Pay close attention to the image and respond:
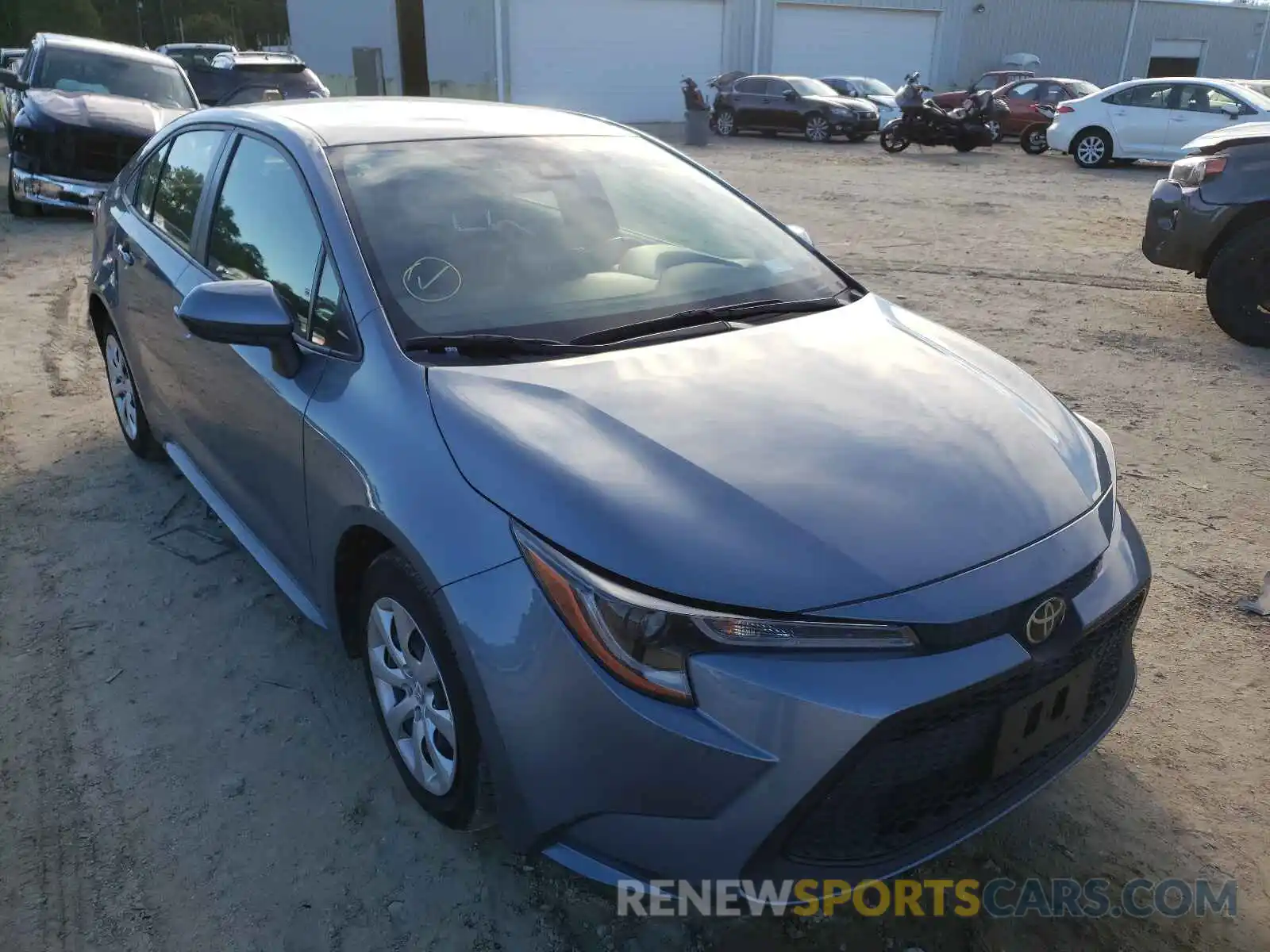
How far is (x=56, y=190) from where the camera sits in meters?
10.1

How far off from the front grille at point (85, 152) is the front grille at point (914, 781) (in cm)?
1062

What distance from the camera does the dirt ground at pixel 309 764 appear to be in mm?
2152

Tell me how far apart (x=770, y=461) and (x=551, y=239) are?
3.85 feet

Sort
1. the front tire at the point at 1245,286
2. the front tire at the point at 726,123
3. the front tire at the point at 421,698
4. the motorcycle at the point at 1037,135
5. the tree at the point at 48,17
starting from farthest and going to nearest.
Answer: the tree at the point at 48,17 < the front tire at the point at 726,123 < the motorcycle at the point at 1037,135 < the front tire at the point at 1245,286 < the front tire at the point at 421,698

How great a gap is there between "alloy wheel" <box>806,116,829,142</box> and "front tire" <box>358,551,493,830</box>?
866 inches

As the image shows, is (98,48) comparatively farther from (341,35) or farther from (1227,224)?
(341,35)

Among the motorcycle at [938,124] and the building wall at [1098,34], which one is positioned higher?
the building wall at [1098,34]

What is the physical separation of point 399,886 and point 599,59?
1102 inches

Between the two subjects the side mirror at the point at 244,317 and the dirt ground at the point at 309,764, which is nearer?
the dirt ground at the point at 309,764

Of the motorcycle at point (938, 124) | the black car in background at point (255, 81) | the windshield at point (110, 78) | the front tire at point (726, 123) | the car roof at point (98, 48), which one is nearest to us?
the windshield at point (110, 78)

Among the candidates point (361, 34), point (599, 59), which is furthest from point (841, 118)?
point (361, 34)
